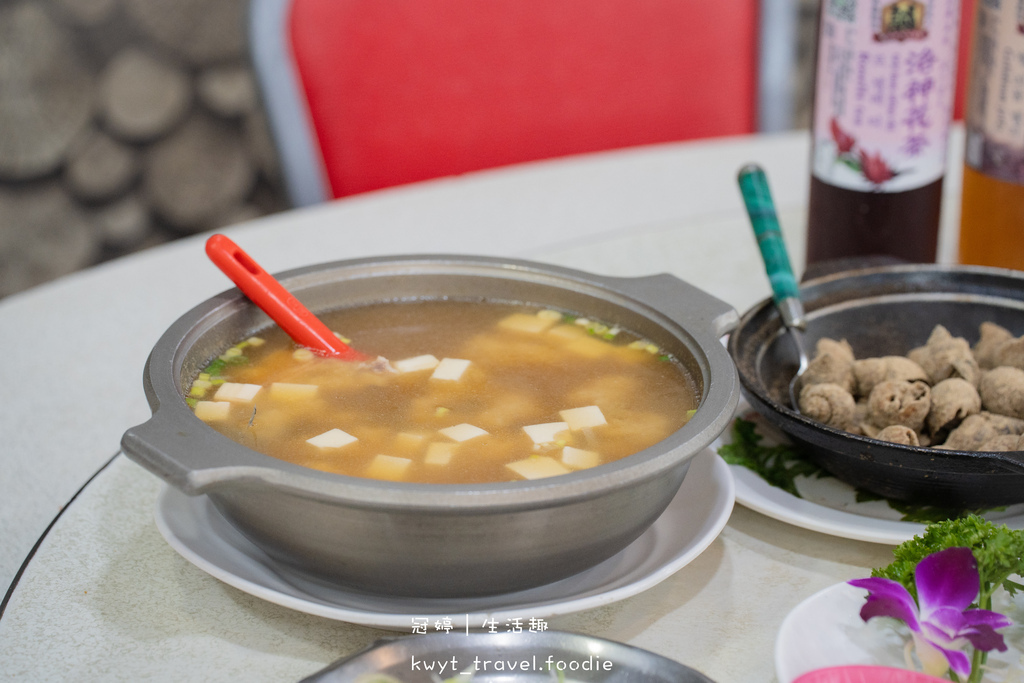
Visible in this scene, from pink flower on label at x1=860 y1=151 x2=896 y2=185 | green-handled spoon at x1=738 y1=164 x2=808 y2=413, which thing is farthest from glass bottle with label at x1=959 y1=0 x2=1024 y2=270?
green-handled spoon at x1=738 y1=164 x2=808 y2=413

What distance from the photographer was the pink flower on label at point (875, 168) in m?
1.16

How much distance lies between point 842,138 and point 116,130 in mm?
2719

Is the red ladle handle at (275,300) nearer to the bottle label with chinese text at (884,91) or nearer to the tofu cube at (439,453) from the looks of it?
the tofu cube at (439,453)

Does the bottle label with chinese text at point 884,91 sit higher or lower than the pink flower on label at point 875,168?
higher

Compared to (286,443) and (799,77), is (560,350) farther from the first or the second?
(799,77)

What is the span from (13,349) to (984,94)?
1194mm

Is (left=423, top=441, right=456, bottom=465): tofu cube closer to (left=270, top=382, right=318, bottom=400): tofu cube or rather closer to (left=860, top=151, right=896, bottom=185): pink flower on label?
(left=270, top=382, right=318, bottom=400): tofu cube

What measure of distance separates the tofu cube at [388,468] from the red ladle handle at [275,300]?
0.62ft

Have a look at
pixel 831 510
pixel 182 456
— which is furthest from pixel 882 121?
pixel 182 456

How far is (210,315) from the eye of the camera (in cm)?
91

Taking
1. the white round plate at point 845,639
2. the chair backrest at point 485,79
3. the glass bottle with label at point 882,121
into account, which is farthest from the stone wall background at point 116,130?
the white round plate at point 845,639

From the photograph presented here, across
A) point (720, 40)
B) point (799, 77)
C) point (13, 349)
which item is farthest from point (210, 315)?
point (799, 77)

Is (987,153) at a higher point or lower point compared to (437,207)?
higher

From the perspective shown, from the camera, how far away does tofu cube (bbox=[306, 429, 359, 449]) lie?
811mm
